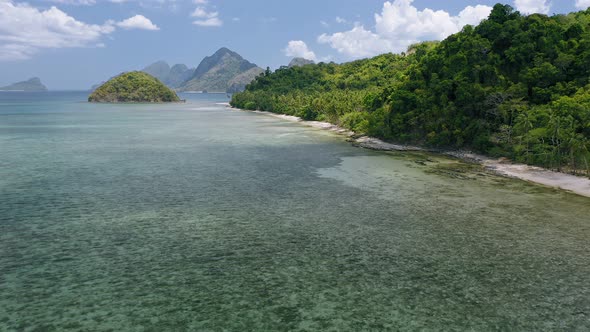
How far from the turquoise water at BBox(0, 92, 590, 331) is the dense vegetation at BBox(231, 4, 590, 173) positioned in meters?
12.5

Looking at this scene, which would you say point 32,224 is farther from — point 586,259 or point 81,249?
point 586,259

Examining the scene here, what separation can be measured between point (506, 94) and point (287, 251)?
6684 cm

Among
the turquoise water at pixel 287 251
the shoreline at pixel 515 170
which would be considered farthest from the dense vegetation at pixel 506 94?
the turquoise water at pixel 287 251

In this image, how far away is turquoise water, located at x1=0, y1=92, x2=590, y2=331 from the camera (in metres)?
24.5

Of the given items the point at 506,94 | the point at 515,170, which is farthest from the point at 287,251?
the point at 506,94

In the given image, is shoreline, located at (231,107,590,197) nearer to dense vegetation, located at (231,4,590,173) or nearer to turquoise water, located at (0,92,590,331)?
dense vegetation, located at (231,4,590,173)

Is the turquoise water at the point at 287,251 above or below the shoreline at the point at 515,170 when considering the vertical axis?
below

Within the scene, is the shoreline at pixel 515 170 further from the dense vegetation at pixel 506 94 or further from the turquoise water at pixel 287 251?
the turquoise water at pixel 287 251

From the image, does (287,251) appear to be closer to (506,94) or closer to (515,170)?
(515,170)

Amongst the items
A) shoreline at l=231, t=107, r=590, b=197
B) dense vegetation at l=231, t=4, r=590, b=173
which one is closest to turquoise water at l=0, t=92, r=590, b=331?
shoreline at l=231, t=107, r=590, b=197

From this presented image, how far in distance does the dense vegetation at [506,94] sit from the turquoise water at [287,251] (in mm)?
12493

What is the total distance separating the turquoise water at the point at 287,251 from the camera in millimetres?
24516

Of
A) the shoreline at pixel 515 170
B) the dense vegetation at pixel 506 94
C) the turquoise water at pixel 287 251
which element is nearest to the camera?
the turquoise water at pixel 287 251

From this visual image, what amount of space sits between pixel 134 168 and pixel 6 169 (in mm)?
20833
